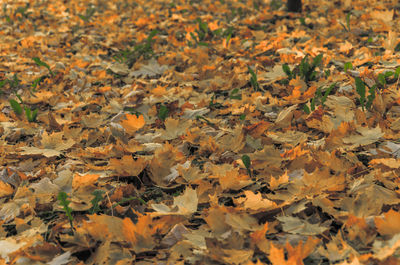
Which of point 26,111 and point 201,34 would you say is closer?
point 26,111

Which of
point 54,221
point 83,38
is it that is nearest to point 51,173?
point 54,221

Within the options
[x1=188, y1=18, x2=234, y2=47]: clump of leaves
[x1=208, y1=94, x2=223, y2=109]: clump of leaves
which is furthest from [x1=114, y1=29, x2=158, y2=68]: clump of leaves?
[x1=208, y1=94, x2=223, y2=109]: clump of leaves

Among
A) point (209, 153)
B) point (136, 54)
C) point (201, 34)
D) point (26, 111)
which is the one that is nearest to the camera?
point (209, 153)

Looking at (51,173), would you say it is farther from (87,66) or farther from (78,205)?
(87,66)

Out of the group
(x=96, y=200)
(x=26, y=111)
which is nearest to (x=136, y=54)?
(x=26, y=111)

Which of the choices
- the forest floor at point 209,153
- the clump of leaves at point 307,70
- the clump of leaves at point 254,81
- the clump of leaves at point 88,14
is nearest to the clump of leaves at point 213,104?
the forest floor at point 209,153

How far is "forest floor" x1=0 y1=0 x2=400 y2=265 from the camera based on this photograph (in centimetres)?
111

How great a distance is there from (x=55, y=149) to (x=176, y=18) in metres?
2.82

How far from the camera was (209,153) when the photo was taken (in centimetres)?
168

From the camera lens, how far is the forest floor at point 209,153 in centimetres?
111

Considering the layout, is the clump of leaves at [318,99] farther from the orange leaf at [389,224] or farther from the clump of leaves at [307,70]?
the orange leaf at [389,224]

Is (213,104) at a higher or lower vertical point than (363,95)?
lower

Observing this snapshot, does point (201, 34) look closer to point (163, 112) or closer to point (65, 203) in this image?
point (163, 112)

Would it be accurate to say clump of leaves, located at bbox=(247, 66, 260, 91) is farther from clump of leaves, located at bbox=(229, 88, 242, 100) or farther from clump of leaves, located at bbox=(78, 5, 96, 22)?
clump of leaves, located at bbox=(78, 5, 96, 22)
